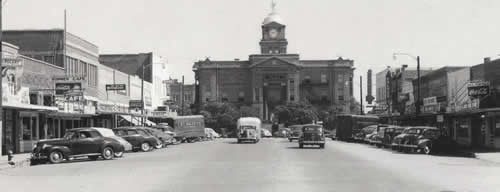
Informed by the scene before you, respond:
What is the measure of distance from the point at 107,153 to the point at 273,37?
119656mm

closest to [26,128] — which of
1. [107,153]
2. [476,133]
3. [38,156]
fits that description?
[107,153]

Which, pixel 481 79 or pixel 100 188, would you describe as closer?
pixel 100 188

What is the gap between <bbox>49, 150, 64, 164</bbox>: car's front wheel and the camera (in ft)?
100.0

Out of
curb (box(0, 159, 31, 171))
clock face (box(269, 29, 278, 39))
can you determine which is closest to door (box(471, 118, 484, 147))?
curb (box(0, 159, 31, 171))

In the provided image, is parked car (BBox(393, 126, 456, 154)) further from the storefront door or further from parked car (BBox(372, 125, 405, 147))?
the storefront door

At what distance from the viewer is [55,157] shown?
3064cm

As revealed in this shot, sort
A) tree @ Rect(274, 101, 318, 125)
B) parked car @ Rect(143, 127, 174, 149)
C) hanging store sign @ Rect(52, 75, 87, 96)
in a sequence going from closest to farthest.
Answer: hanging store sign @ Rect(52, 75, 87, 96), parked car @ Rect(143, 127, 174, 149), tree @ Rect(274, 101, 318, 125)

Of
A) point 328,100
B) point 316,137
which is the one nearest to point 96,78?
point 316,137

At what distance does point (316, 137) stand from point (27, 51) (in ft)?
88.3

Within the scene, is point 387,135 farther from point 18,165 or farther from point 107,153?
point 18,165

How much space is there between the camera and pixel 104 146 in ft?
106

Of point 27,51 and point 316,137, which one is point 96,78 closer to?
point 27,51

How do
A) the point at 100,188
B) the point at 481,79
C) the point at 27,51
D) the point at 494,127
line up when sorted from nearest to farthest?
the point at 100,188, the point at 494,127, the point at 481,79, the point at 27,51

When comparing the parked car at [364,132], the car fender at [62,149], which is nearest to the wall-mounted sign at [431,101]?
the parked car at [364,132]
